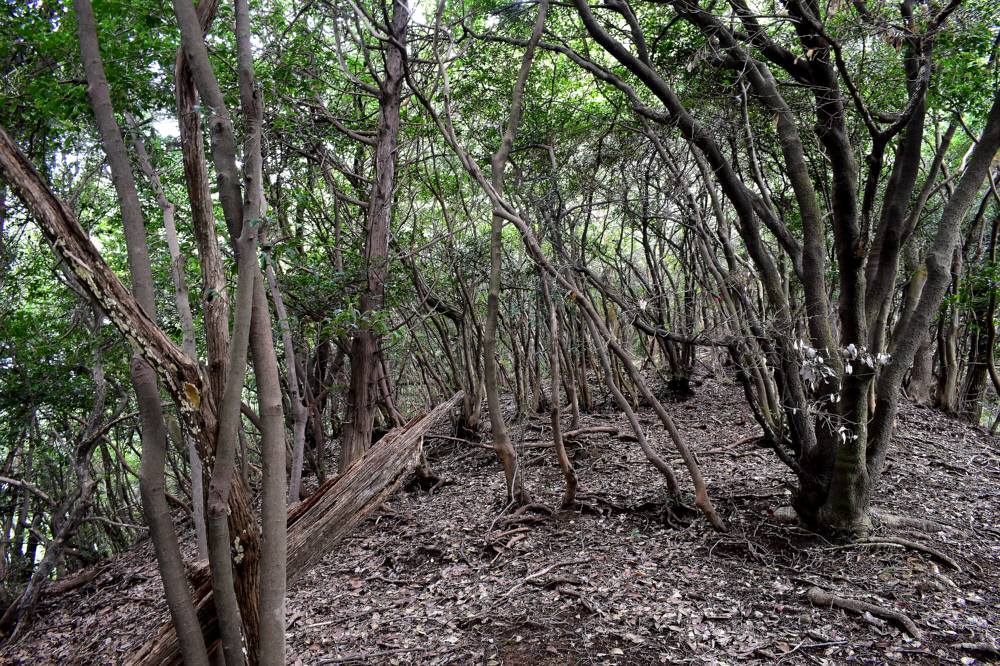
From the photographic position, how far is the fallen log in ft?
14.8

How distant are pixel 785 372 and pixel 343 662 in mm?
4055

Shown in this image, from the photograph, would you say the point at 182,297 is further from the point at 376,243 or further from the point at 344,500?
the point at 376,243

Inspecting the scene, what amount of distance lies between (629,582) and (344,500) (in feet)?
8.11

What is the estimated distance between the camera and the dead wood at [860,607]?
3.54m

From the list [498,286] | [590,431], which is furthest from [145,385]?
[590,431]

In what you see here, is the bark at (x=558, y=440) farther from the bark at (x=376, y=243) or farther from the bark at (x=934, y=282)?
the bark at (x=934, y=282)

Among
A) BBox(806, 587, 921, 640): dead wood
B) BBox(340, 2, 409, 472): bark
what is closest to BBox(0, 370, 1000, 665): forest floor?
BBox(806, 587, 921, 640): dead wood

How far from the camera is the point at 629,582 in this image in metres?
4.50

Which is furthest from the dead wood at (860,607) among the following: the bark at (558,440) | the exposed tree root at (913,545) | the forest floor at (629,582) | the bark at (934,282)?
the bark at (558,440)

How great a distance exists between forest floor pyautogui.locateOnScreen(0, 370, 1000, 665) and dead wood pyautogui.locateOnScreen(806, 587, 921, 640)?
1.7 inches

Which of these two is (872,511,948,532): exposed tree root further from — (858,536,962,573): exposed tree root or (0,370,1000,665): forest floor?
(858,536,962,573): exposed tree root

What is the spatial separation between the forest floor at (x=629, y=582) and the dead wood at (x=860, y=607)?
1.7 inches

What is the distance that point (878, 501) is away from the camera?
5.35 m

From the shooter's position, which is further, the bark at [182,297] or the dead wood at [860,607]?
the bark at [182,297]
